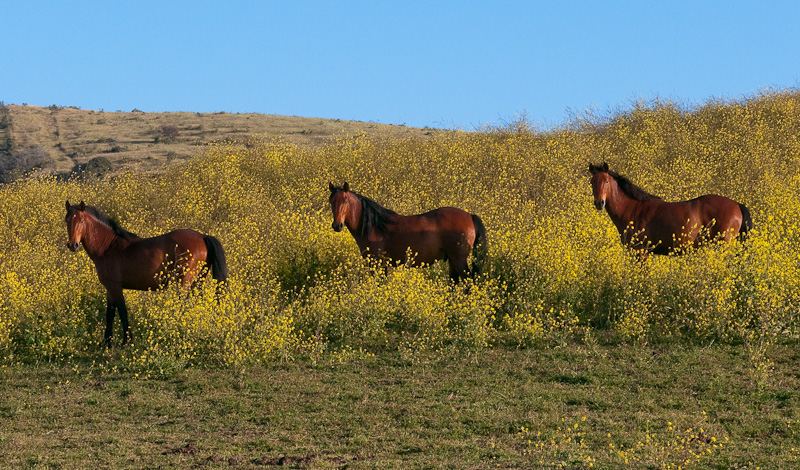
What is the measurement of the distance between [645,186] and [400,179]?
689cm

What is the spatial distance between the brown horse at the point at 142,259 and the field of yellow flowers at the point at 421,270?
323 mm

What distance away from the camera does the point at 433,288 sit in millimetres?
11812

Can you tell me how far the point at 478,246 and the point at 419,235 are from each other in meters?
1.05

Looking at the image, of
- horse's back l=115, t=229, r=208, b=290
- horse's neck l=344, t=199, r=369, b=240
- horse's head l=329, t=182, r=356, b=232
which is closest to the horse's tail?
horse's neck l=344, t=199, r=369, b=240

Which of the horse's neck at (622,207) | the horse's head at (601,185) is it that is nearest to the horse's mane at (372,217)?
the horse's head at (601,185)

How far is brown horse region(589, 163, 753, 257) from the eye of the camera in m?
12.9

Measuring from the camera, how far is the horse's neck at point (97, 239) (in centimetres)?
1186

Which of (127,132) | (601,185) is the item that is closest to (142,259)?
(601,185)

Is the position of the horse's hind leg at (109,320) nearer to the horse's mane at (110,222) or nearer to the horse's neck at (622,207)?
the horse's mane at (110,222)

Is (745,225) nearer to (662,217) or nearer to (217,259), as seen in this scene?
(662,217)

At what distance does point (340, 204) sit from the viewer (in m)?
12.3

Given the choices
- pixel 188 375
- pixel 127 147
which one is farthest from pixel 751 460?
pixel 127 147

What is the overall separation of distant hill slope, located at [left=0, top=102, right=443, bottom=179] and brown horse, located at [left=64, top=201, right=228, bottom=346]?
21048mm

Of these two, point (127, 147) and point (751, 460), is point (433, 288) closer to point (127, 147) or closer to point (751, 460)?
point (751, 460)
